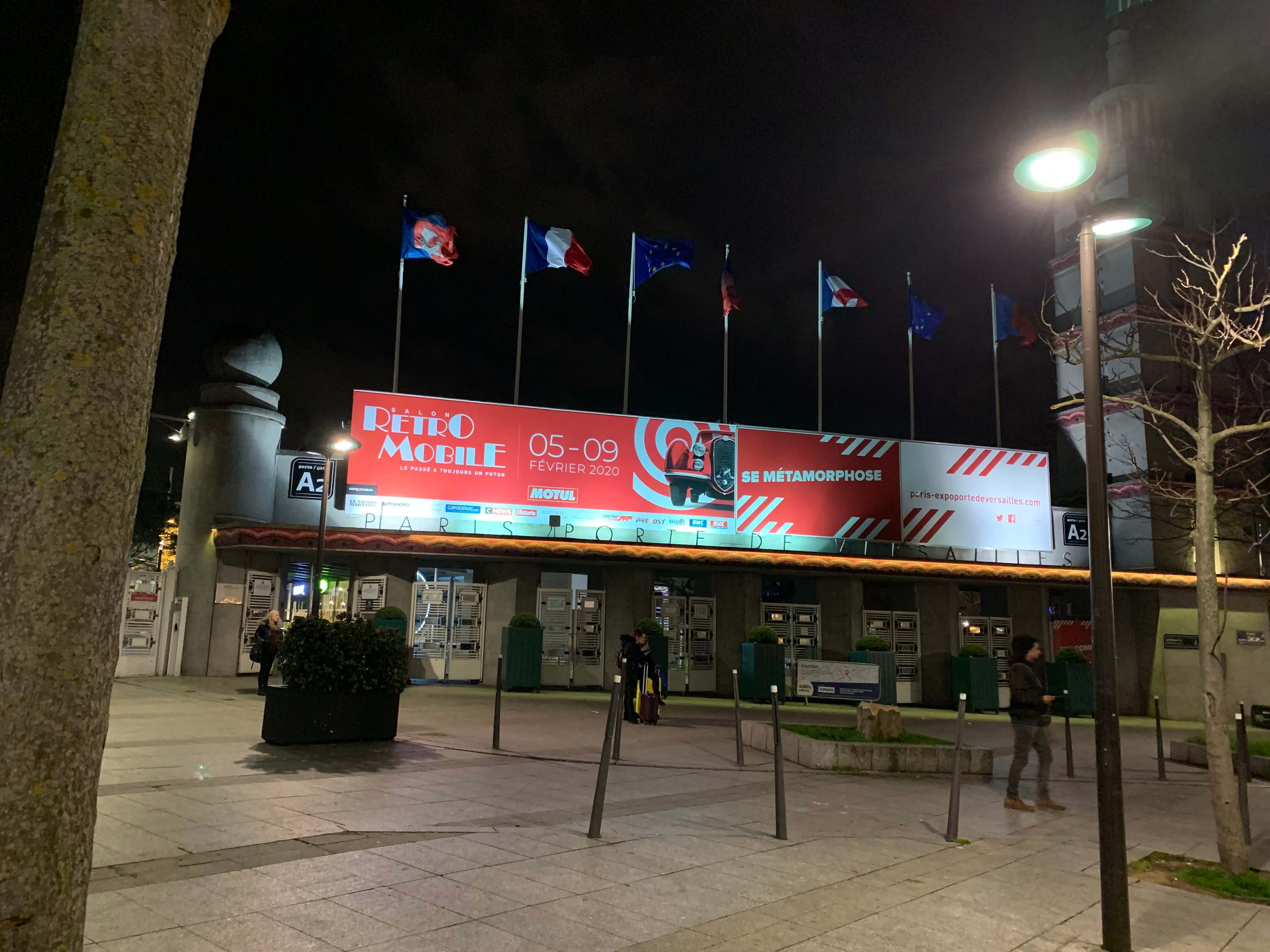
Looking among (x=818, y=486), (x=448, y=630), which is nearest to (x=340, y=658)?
(x=448, y=630)

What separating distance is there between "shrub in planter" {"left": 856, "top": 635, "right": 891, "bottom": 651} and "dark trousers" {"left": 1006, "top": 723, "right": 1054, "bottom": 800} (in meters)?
12.1

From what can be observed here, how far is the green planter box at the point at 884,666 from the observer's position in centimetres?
2241

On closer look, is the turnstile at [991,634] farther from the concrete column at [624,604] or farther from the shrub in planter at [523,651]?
the shrub in planter at [523,651]

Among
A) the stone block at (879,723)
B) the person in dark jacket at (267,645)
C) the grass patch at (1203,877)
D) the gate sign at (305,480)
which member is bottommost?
the grass patch at (1203,877)

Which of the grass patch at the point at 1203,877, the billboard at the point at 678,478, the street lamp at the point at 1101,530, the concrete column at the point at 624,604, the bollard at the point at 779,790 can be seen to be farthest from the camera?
the concrete column at the point at 624,604

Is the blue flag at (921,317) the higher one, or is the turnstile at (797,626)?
the blue flag at (921,317)

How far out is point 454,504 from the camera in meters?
23.9

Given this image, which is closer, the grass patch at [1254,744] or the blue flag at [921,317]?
the grass patch at [1254,744]

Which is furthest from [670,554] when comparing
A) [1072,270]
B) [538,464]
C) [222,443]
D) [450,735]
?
[1072,270]

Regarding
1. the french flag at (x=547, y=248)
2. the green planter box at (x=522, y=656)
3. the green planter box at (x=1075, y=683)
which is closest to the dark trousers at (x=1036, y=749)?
the green planter box at (x=522, y=656)

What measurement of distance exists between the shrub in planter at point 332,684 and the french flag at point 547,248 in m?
17.3

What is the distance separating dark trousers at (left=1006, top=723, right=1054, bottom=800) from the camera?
10.2 meters

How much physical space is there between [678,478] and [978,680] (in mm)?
9924

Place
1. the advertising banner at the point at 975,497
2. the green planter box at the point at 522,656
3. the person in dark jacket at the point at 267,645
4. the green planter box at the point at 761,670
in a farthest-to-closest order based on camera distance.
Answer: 1. the advertising banner at the point at 975,497
2. the green planter box at the point at 761,670
3. the green planter box at the point at 522,656
4. the person in dark jacket at the point at 267,645
